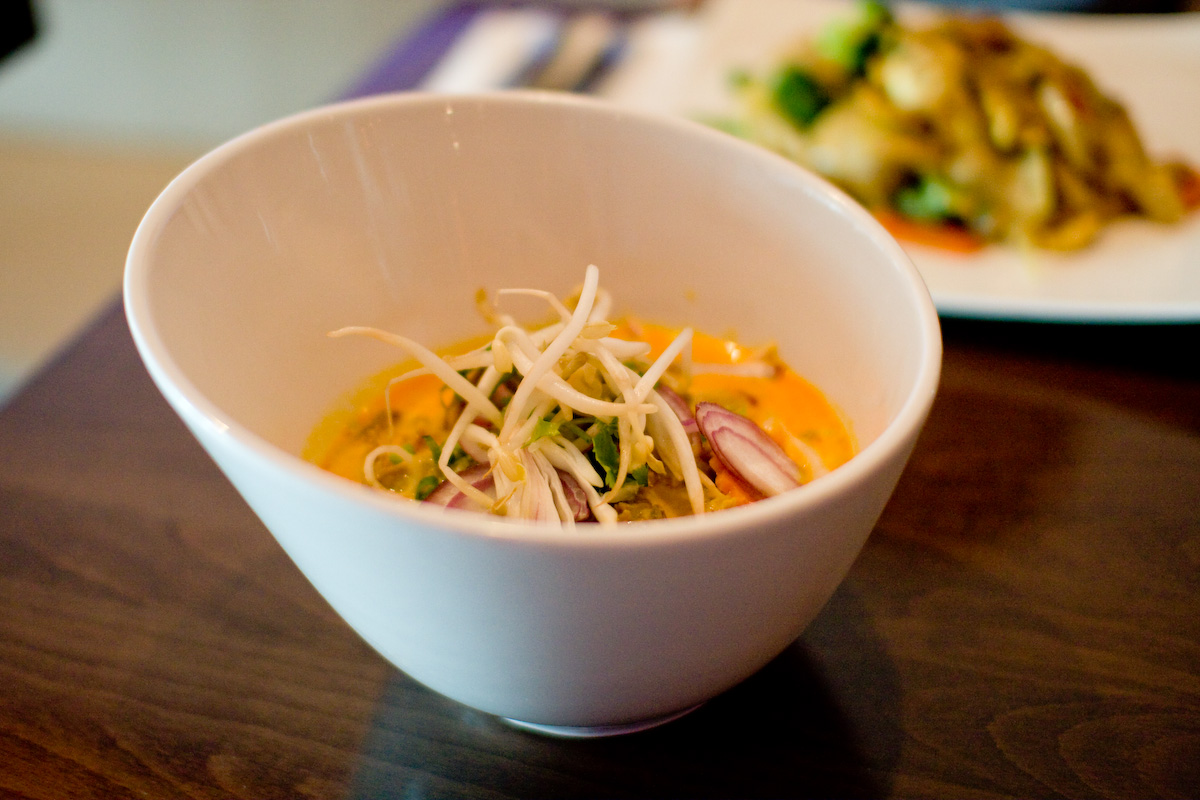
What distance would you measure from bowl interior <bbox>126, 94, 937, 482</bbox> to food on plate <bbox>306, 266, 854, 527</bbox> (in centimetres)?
4

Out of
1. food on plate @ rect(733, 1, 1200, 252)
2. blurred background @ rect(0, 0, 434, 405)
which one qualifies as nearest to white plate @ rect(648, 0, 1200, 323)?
food on plate @ rect(733, 1, 1200, 252)

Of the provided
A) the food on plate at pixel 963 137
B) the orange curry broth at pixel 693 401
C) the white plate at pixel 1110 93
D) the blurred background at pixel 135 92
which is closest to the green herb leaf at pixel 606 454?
the orange curry broth at pixel 693 401

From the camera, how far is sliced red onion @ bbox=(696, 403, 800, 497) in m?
0.50

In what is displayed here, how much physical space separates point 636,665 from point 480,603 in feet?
0.26

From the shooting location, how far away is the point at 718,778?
0.46 meters

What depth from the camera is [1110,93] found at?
1428mm

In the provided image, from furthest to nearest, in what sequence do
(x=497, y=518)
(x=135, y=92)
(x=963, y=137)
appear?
(x=135, y=92)
(x=963, y=137)
(x=497, y=518)

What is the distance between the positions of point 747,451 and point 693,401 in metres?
0.08

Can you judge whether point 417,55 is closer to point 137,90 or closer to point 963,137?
point 963,137

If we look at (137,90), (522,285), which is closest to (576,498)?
(522,285)

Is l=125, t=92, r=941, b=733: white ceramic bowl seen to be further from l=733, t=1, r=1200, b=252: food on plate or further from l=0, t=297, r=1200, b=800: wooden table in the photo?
l=733, t=1, r=1200, b=252: food on plate

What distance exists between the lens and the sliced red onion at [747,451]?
50 centimetres

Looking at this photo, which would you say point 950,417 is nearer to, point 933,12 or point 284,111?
point 933,12

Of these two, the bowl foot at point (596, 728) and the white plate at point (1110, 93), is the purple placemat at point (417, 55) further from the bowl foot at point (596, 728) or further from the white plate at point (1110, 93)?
the bowl foot at point (596, 728)
